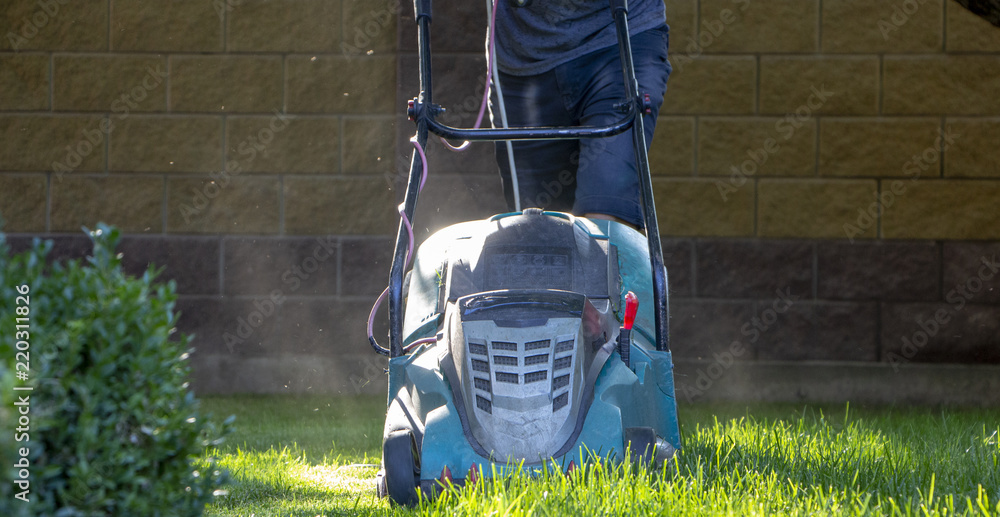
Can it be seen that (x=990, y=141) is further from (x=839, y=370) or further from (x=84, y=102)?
(x=84, y=102)

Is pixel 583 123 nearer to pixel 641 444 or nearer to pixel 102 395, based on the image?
pixel 641 444

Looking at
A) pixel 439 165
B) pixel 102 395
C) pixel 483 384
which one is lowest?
pixel 483 384

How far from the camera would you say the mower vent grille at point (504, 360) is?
1.86 meters

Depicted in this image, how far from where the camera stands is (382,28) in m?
4.32

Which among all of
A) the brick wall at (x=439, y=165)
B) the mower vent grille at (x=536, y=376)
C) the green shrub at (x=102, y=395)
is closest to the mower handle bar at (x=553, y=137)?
the mower vent grille at (x=536, y=376)

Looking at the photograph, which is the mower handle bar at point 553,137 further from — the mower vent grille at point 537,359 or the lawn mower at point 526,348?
the mower vent grille at point 537,359

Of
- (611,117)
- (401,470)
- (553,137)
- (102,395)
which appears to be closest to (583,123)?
(611,117)

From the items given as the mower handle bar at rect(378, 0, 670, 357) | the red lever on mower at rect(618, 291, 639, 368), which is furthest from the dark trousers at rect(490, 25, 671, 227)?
the red lever on mower at rect(618, 291, 639, 368)

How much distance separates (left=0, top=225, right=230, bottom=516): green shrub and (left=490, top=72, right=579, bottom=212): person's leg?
1.63 meters

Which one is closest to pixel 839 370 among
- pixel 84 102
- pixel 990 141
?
pixel 990 141

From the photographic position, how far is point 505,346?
1.88 m

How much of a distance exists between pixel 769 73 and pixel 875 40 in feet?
1.62

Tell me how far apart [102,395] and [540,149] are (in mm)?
1778

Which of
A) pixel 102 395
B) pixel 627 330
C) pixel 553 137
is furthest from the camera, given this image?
pixel 553 137
